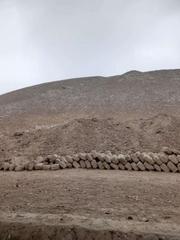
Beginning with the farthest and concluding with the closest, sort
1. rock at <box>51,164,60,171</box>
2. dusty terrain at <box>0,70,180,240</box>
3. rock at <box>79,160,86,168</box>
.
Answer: rock at <box>79,160,86,168</box>, rock at <box>51,164,60,171</box>, dusty terrain at <box>0,70,180,240</box>

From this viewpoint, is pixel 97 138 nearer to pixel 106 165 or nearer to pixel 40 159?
pixel 40 159

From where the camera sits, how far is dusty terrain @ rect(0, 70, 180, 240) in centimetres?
711

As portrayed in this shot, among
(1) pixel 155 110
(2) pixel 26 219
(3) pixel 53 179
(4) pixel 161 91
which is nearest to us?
(2) pixel 26 219

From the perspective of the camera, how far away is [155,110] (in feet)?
83.7

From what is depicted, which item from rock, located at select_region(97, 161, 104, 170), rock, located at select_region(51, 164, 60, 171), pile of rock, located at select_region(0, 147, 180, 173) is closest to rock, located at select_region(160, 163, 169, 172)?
pile of rock, located at select_region(0, 147, 180, 173)

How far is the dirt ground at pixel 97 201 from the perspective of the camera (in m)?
7.18

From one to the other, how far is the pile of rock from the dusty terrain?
19.9 inches

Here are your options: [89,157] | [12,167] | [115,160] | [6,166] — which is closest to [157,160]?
[115,160]

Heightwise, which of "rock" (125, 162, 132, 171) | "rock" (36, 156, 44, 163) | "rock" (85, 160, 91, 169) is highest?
"rock" (36, 156, 44, 163)

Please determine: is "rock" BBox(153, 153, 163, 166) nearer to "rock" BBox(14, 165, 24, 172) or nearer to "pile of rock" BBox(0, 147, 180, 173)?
"pile of rock" BBox(0, 147, 180, 173)

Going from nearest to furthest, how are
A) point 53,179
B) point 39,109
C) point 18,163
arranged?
point 53,179, point 18,163, point 39,109

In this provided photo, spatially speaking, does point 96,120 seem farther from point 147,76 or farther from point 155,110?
point 147,76

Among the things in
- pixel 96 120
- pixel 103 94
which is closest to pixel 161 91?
pixel 103 94

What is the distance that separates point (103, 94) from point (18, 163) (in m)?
18.1
